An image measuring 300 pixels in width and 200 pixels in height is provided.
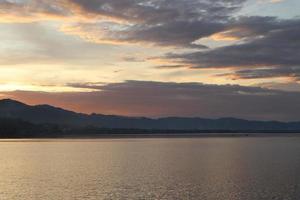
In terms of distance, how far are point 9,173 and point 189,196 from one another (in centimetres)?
3677

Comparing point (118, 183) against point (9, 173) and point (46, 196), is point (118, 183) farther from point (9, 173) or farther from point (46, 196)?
point (9, 173)

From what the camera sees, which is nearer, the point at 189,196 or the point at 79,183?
the point at 189,196

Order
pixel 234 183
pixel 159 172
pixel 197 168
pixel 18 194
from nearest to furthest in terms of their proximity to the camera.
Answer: pixel 18 194 → pixel 234 183 → pixel 159 172 → pixel 197 168

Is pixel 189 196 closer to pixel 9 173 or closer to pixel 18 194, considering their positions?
pixel 18 194

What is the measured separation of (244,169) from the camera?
77812mm

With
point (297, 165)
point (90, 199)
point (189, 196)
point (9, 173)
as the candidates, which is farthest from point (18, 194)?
point (297, 165)

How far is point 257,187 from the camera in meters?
55.9

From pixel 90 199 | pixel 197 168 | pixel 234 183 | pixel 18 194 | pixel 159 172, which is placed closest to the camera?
pixel 90 199

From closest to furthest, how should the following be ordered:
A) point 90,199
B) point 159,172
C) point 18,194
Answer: point 90,199 → point 18,194 → point 159,172

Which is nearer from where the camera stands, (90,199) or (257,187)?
(90,199)

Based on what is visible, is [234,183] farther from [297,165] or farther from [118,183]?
[297,165]

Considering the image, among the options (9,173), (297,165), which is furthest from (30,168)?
(297,165)

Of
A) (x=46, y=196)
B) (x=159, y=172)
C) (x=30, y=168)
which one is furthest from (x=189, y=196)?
(x=30, y=168)

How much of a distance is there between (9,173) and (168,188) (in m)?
31.6
